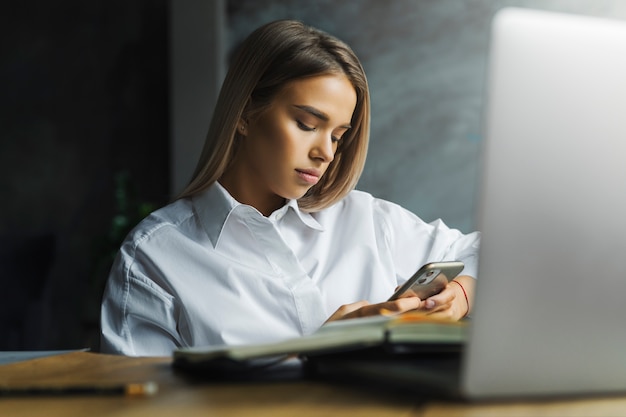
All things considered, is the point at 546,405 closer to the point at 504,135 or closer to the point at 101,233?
the point at 504,135

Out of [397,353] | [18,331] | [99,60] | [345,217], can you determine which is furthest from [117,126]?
[397,353]

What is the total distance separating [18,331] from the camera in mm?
3789

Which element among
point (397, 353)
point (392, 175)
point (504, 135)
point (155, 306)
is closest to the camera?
point (504, 135)

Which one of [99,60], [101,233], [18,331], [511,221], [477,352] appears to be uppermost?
[99,60]

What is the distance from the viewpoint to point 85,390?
761 mm

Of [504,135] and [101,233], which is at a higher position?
[504,135]

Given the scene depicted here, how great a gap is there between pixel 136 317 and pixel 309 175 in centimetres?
44

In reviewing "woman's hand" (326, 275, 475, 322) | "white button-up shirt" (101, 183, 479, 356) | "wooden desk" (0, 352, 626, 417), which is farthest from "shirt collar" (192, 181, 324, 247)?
"wooden desk" (0, 352, 626, 417)

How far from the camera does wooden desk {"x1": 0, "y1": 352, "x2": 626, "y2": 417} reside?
26.0 inches

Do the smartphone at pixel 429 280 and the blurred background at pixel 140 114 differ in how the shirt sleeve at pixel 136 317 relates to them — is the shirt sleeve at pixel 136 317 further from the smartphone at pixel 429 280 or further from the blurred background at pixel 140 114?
the blurred background at pixel 140 114

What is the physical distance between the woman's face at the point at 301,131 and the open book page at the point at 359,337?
0.78m

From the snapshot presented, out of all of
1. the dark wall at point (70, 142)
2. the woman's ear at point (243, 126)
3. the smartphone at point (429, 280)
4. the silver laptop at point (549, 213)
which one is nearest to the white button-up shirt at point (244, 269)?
the woman's ear at point (243, 126)

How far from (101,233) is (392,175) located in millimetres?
1445

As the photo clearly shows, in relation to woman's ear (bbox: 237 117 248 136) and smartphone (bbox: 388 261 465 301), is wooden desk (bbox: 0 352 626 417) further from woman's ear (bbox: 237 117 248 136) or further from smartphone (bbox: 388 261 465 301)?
woman's ear (bbox: 237 117 248 136)
